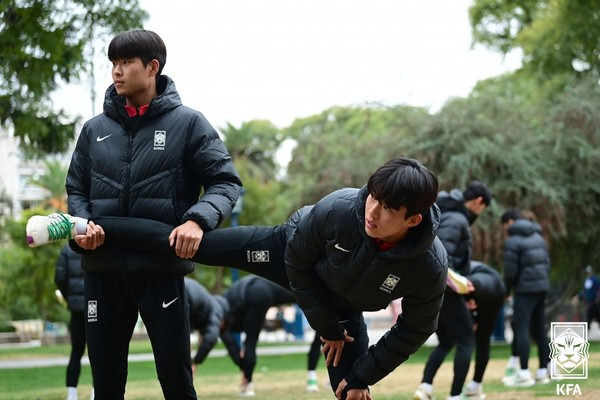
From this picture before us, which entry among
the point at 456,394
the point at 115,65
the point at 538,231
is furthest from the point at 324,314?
the point at 538,231

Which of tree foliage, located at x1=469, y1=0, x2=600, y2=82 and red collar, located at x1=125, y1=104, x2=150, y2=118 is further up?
tree foliage, located at x1=469, y1=0, x2=600, y2=82

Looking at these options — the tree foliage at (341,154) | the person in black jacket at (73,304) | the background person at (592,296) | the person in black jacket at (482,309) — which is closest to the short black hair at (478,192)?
the person in black jacket at (482,309)

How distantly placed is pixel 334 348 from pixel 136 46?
2037 mm

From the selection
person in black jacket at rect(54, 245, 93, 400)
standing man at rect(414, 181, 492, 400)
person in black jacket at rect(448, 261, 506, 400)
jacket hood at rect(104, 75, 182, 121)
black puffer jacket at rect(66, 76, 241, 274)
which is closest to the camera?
black puffer jacket at rect(66, 76, 241, 274)

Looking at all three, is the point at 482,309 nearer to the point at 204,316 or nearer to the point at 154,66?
the point at 204,316


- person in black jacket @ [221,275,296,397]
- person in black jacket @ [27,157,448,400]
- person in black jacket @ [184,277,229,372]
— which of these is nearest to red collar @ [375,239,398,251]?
person in black jacket @ [27,157,448,400]

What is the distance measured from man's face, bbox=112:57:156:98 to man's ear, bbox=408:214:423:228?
1.84m

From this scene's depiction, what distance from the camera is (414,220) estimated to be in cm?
499

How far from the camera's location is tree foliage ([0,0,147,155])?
11.5 m

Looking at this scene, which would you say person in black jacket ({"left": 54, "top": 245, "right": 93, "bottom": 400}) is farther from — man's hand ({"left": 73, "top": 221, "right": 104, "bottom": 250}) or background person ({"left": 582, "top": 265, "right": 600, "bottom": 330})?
background person ({"left": 582, "top": 265, "right": 600, "bottom": 330})

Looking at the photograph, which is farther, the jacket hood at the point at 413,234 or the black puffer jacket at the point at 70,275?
the black puffer jacket at the point at 70,275

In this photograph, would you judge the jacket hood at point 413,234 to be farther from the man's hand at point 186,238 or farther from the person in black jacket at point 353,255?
the man's hand at point 186,238

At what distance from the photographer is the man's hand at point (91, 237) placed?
5586 millimetres

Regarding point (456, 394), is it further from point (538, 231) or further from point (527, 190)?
point (527, 190)
